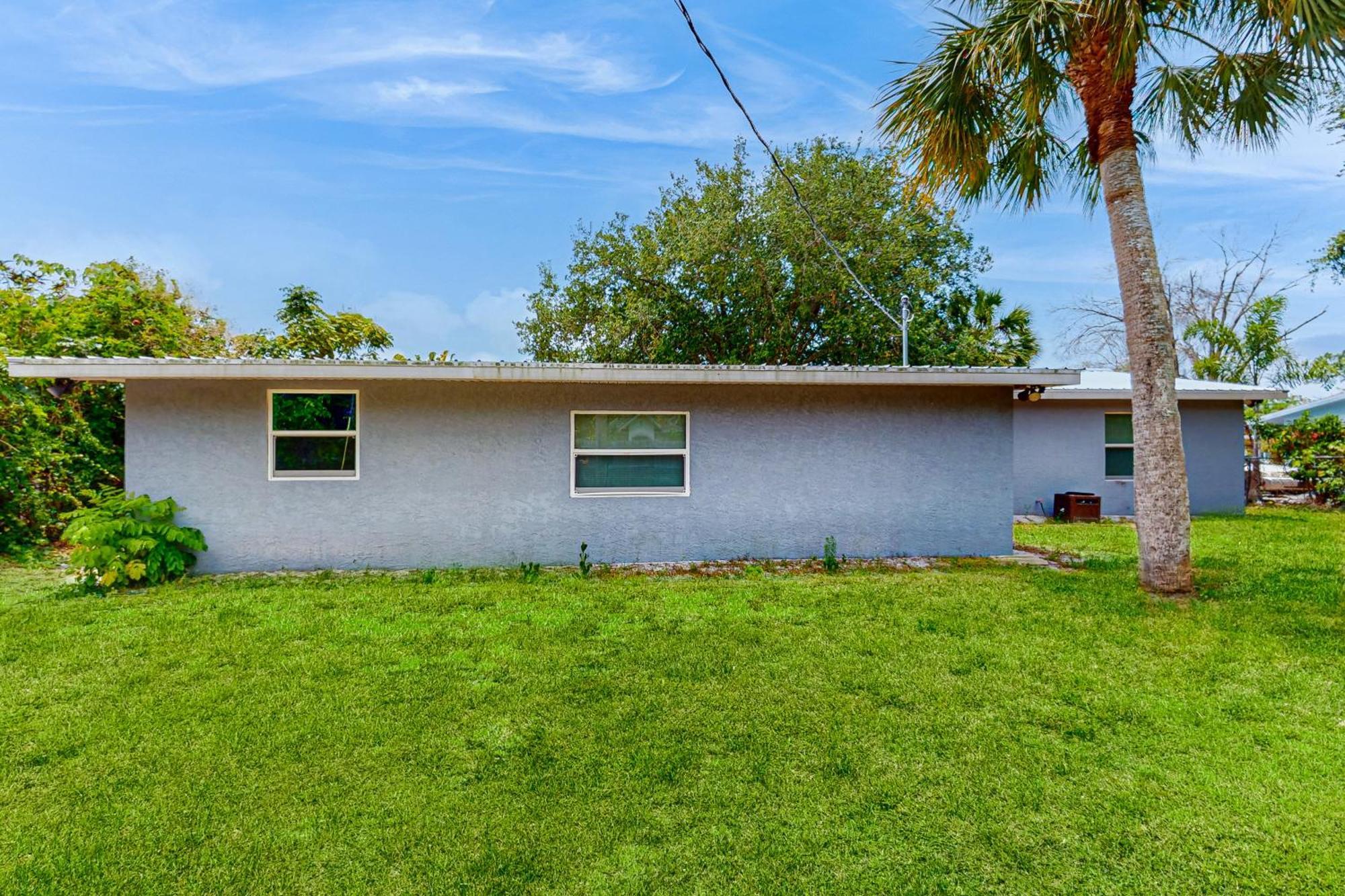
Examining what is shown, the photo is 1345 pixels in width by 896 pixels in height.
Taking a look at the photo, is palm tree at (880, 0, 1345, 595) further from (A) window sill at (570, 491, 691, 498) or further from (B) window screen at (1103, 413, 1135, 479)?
Result: (B) window screen at (1103, 413, 1135, 479)

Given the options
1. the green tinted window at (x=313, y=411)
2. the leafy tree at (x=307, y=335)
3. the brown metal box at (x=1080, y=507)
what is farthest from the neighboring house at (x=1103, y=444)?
the leafy tree at (x=307, y=335)

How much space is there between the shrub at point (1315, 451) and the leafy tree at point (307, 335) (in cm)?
2155

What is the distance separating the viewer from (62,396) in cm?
698

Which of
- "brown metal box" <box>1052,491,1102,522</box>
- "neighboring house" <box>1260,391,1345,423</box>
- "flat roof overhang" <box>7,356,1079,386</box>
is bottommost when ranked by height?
"brown metal box" <box>1052,491,1102,522</box>

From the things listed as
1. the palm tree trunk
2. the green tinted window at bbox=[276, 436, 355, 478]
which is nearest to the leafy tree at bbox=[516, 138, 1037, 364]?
the palm tree trunk

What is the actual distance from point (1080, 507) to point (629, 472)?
882cm

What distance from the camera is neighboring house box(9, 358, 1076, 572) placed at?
713cm

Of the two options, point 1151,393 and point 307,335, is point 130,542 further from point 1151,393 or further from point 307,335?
point 1151,393

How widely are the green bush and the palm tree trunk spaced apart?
981 cm

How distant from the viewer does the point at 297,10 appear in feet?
27.2

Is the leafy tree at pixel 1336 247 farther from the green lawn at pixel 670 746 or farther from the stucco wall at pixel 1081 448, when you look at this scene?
the green lawn at pixel 670 746

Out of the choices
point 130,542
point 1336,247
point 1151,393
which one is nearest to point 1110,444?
point 1151,393

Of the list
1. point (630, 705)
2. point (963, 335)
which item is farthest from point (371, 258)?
point (630, 705)

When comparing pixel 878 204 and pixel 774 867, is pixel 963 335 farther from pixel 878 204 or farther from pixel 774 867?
pixel 774 867
